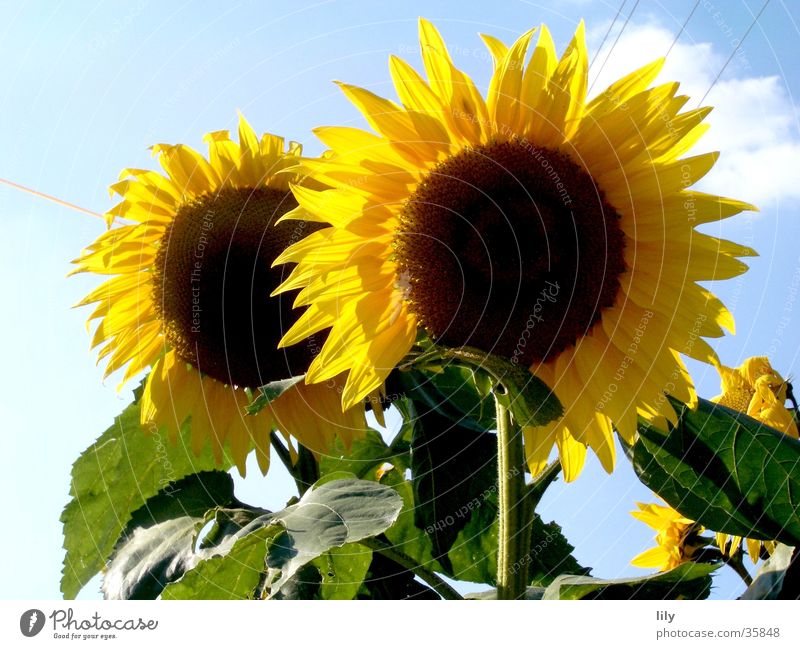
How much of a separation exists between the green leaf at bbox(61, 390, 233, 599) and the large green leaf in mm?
217

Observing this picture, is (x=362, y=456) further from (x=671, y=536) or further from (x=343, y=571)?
(x=671, y=536)

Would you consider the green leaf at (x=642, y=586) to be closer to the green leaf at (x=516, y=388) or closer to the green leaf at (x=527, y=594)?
the green leaf at (x=527, y=594)

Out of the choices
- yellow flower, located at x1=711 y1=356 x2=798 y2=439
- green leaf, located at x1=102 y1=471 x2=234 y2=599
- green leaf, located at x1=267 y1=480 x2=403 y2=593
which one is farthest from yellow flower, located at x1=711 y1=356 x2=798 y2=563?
green leaf, located at x1=102 y1=471 x2=234 y2=599

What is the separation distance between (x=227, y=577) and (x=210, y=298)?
16.8 inches

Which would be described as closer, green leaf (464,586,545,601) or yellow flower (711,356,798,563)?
green leaf (464,586,545,601)

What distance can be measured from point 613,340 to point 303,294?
339 millimetres

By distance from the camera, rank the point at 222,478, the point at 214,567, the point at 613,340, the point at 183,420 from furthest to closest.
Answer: the point at 183,420, the point at 222,478, the point at 613,340, the point at 214,567

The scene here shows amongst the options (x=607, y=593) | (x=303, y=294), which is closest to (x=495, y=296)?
(x=303, y=294)

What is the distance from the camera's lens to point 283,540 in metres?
0.86

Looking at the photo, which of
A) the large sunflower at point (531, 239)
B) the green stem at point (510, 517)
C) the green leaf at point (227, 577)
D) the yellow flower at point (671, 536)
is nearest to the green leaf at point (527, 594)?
the green stem at point (510, 517)

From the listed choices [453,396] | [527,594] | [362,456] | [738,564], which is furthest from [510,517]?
[738,564]

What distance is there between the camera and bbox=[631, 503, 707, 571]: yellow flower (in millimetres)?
1355

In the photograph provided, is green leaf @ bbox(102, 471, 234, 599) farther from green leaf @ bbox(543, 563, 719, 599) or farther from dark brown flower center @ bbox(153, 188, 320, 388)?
green leaf @ bbox(543, 563, 719, 599)
